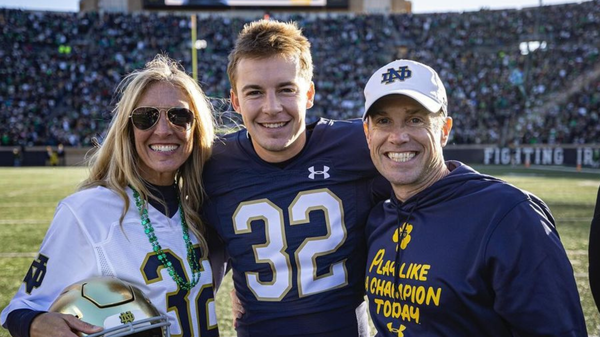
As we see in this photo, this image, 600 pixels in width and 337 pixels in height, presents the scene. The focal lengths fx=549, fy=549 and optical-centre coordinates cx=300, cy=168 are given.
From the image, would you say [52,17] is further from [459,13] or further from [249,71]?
[249,71]

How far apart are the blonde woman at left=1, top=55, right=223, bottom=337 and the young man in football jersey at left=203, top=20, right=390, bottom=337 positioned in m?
0.17

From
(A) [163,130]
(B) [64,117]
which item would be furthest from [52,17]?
(A) [163,130]

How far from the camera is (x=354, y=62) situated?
95.9 ft

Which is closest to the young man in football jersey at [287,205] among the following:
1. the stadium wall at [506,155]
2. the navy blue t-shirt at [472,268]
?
the navy blue t-shirt at [472,268]

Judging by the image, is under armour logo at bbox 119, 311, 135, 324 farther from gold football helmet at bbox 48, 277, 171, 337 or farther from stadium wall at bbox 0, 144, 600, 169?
stadium wall at bbox 0, 144, 600, 169

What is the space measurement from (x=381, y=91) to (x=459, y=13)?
110 feet

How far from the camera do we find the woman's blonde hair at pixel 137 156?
2178 millimetres

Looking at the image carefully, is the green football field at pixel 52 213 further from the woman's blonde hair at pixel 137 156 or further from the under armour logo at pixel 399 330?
the under armour logo at pixel 399 330

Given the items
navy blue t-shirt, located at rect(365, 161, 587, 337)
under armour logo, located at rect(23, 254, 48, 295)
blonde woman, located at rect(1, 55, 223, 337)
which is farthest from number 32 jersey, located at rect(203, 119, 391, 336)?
under armour logo, located at rect(23, 254, 48, 295)

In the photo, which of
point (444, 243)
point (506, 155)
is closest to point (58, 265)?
point (444, 243)

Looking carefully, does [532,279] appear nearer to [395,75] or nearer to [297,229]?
[395,75]

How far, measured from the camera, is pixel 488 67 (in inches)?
1107

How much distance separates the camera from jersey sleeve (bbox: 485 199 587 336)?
1.53m

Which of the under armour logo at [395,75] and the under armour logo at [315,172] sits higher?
the under armour logo at [395,75]
